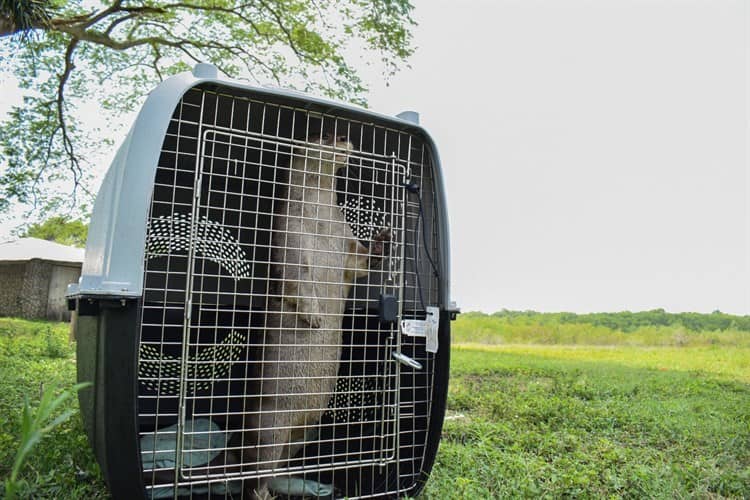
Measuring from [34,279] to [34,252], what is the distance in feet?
2.16

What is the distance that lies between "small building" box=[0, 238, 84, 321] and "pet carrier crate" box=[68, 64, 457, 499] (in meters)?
11.1

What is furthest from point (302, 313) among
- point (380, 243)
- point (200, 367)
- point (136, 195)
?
point (200, 367)

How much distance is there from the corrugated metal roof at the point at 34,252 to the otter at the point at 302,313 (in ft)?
37.6

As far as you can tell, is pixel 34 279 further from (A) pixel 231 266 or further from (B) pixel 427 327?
(B) pixel 427 327

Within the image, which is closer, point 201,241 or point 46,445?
point 201,241

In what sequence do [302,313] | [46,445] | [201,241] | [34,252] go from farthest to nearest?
Answer: [34,252] → [46,445] → [201,241] → [302,313]

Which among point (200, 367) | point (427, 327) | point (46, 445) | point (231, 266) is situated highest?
point (231, 266)

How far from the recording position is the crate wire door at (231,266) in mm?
1708

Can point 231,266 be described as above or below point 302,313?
above

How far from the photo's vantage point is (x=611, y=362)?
6.79m

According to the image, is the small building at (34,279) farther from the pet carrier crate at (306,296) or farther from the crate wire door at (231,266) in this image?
the pet carrier crate at (306,296)

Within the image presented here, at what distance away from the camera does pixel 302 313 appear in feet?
6.05

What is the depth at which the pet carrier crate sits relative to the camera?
1692mm

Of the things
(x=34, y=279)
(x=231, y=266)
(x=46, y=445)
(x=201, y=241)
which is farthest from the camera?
(x=34, y=279)
